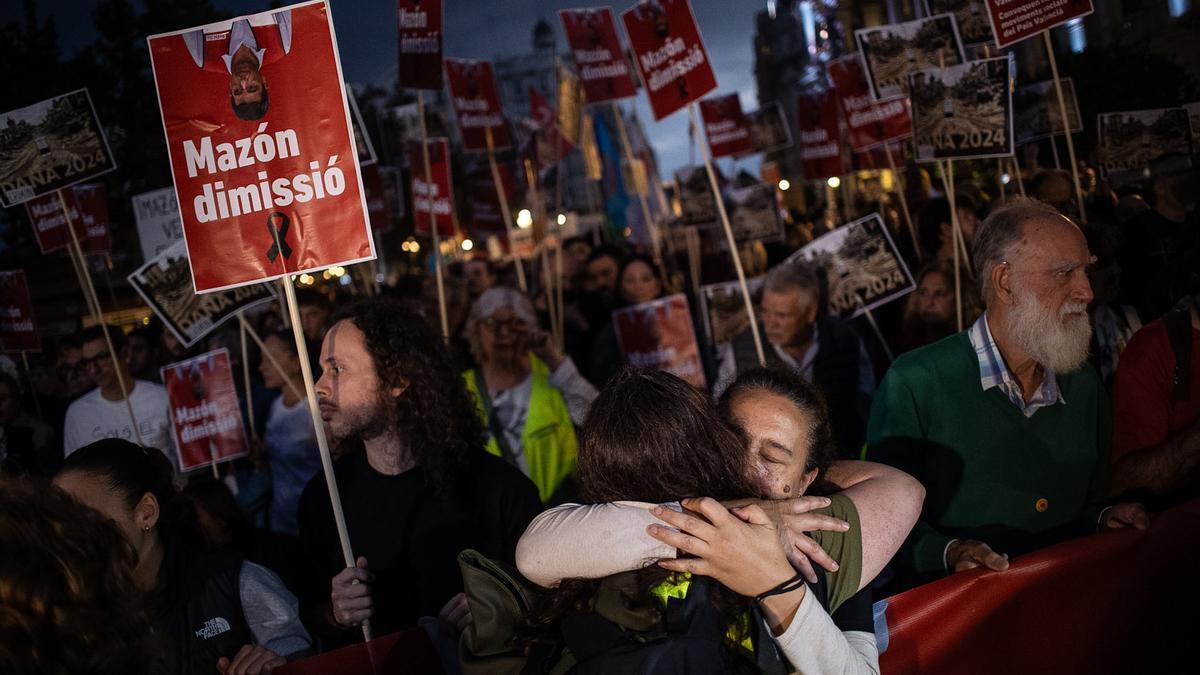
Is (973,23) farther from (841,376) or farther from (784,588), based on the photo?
(784,588)

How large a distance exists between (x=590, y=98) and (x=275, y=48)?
7.00m

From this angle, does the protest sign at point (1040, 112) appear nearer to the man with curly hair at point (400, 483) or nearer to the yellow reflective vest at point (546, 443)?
the yellow reflective vest at point (546, 443)

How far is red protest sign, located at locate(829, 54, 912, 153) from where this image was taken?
11.3 m

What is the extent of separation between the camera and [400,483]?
11.8ft

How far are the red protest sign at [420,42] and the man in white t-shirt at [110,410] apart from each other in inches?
122

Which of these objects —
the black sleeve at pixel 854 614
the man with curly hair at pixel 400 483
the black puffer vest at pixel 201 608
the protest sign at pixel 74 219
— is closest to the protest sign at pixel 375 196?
the protest sign at pixel 74 219

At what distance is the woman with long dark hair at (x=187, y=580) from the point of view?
3.04 meters

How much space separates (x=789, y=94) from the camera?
4429 inches

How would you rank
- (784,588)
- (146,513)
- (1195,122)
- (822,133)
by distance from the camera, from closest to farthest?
(784,588) → (146,513) → (1195,122) → (822,133)

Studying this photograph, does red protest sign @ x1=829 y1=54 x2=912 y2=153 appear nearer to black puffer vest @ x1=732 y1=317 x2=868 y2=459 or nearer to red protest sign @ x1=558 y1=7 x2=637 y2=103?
red protest sign @ x1=558 y1=7 x2=637 y2=103

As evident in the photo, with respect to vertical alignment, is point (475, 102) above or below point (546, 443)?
above

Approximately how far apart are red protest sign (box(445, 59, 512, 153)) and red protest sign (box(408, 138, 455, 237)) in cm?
35

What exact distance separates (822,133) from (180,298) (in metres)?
9.25

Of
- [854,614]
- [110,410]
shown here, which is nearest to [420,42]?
[110,410]
